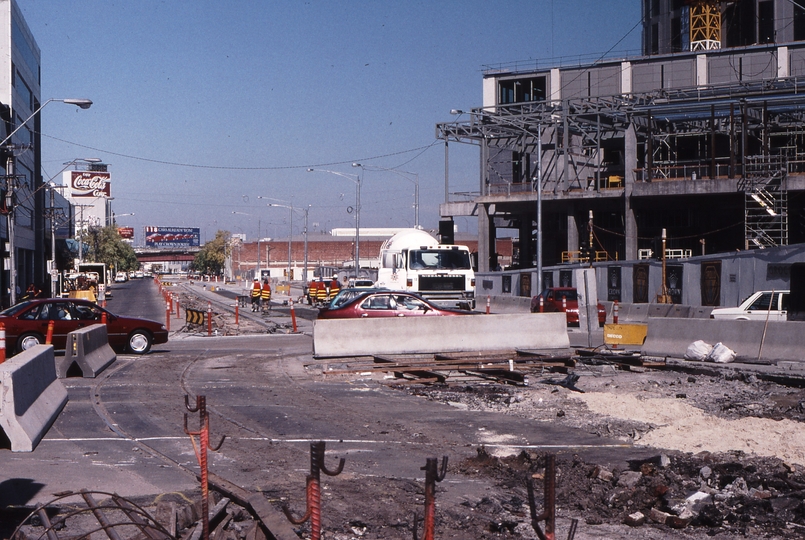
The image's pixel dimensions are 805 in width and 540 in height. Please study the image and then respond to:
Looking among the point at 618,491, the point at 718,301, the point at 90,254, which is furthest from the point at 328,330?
the point at 90,254

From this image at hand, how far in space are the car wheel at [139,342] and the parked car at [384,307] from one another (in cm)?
500

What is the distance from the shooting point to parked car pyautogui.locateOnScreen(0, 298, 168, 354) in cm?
2178

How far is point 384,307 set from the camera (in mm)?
24234

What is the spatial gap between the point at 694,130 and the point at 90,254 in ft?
A: 292

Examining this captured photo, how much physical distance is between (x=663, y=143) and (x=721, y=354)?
54132 millimetres

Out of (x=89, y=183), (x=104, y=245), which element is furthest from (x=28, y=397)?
(x=89, y=183)

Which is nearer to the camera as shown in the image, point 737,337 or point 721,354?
point 721,354

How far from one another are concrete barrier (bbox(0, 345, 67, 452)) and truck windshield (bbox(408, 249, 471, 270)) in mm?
28169

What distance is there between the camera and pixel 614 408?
44.8 ft

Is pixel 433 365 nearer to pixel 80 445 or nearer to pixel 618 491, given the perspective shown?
pixel 80 445

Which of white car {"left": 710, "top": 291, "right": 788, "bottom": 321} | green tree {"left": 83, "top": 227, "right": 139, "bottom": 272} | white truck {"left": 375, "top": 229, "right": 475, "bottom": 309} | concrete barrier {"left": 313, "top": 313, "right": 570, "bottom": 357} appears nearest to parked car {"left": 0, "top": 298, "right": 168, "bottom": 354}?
concrete barrier {"left": 313, "top": 313, "right": 570, "bottom": 357}

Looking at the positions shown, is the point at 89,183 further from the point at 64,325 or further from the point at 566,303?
the point at 64,325

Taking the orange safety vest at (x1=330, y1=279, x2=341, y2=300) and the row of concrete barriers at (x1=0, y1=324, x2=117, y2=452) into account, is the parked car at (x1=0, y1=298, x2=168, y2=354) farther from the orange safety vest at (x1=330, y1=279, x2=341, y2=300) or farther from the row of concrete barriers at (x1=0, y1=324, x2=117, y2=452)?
the orange safety vest at (x1=330, y1=279, x2=341, y2=300)

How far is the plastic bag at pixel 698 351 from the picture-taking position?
2058 cm
